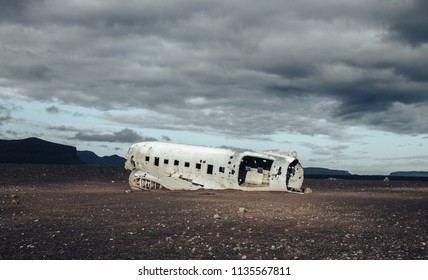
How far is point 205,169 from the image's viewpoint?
3331 cm

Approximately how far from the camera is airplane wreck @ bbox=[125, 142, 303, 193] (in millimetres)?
31984

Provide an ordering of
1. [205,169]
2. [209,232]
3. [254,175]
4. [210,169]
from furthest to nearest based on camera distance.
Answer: [254,175] < [205,169] < [210,169] < [209,232]

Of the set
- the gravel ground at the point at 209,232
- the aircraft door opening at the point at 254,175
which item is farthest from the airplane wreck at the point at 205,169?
the gravel ground at the point at 209,232

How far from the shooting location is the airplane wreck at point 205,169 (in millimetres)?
31984

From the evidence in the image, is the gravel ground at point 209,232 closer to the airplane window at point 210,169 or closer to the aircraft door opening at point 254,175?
the airplane window at point 210,169

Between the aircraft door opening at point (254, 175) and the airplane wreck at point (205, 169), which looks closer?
the airplane wreck at point (205, 169)

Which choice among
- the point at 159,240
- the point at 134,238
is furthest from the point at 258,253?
the point at 134,238

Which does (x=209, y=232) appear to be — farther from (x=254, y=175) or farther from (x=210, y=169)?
(x=254, y=175)

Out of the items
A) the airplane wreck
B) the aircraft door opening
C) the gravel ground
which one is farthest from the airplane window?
the gravel ground

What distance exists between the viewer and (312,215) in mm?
18141

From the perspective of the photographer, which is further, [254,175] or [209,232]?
[254,175]

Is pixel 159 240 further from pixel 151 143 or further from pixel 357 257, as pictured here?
pixel 151 143

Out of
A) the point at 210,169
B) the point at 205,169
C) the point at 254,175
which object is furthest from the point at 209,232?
the point at 254,175

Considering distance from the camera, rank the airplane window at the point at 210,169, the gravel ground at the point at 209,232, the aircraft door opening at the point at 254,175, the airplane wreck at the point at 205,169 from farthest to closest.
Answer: the aircraft door opening at the point at 254,175 → the airplane window at the point at 210,169 → the airplane wreck at the point at 205,169 → the gravel ground at the point at 209,232
